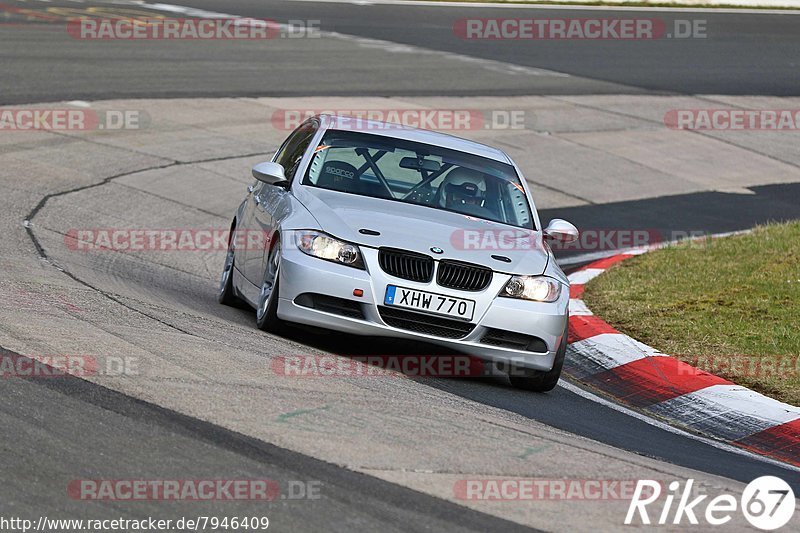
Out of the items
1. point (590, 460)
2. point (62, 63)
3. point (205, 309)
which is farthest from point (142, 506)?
point (62, 63)

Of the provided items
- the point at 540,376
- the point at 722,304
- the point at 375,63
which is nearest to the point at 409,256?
the point at 540,376

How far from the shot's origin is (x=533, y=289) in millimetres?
8445

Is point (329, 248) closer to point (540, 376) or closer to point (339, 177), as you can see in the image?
point (339, 177)

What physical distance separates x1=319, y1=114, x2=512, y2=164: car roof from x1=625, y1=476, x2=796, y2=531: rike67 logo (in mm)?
4267

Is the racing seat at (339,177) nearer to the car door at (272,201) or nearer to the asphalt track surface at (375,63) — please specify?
the car door at (272,201)

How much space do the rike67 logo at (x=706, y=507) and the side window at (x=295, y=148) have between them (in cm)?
440

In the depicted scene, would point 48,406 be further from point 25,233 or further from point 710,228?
point 710,228

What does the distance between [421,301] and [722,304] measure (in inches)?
151

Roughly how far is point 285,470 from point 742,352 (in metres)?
4.99

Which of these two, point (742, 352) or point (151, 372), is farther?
point (742, 352)

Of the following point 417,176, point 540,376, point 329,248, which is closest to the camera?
point 329,248

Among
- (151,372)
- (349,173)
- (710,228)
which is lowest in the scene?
(710,228)

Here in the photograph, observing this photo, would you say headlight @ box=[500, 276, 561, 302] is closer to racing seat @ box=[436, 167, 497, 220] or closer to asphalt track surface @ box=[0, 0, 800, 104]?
racing seat @ box=[436, 167, 497, 220]

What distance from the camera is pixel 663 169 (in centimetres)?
1925
